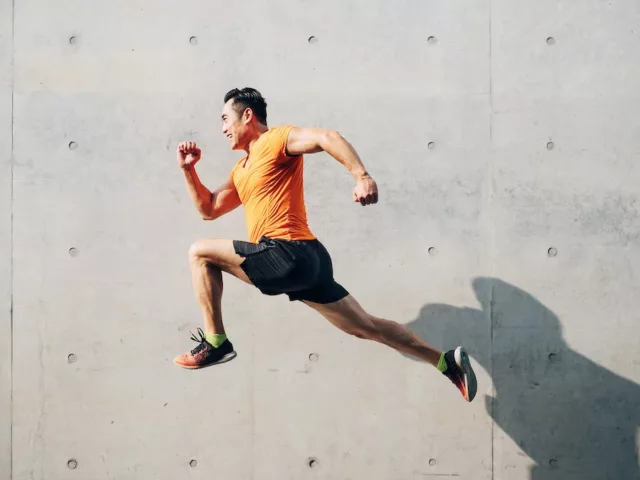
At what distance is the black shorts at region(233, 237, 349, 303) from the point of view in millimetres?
3668

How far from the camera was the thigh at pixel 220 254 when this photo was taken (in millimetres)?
3709

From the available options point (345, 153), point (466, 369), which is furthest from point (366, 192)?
point (466, 369)

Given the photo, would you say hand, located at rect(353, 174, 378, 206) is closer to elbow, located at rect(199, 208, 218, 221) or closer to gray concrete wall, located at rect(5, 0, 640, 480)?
elbow, located at rect(199, 208, 218, 221)

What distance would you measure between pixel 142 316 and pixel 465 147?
210 centimetres

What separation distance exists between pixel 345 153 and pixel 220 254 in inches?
29.4

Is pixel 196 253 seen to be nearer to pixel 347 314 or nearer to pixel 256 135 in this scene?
pixel 256 135

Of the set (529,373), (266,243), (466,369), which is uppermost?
(266,243)

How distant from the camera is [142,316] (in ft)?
16.0

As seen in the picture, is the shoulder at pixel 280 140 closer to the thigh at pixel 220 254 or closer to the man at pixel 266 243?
the man at pixel 266 243

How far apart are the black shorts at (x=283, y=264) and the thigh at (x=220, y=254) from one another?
0.08ft

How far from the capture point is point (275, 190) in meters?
3.78

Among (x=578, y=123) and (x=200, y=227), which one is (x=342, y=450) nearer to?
(x=200, y=227)

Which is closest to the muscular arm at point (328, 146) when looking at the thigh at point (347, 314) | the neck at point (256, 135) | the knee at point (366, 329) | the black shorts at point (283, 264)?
the neck at point (256, 135)

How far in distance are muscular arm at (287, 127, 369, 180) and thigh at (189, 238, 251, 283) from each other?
1.66 ft
